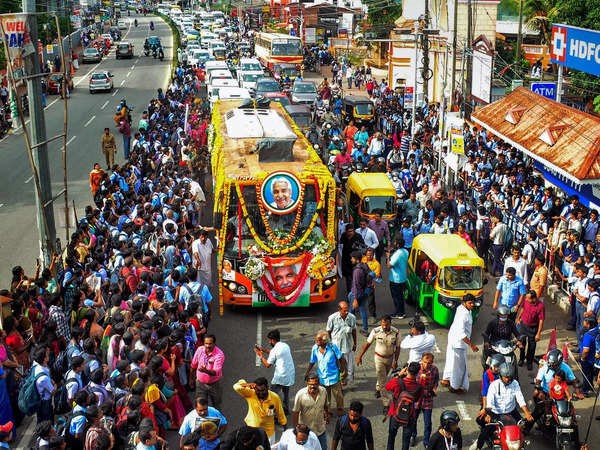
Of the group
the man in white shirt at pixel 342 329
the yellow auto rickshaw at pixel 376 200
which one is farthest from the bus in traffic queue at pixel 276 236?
the yellow auto rickshaw at pixel 376 200

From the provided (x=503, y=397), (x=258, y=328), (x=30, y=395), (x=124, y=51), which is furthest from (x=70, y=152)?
(x=124, y=51)

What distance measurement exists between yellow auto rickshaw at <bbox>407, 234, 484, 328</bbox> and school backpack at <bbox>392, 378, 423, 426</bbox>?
14.2 ft

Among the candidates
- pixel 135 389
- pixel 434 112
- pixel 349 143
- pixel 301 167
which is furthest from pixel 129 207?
pixel 434 112

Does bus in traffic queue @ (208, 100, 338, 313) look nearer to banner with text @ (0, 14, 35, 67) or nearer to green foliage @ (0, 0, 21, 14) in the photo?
banner with text @ (0, 14, 35, 67)

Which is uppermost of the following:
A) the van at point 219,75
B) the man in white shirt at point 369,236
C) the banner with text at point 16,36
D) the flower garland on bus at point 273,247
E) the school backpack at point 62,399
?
the banner with text at point 16,36

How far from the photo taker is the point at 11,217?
23125mm

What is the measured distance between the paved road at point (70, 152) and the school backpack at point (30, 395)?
7.30 meters

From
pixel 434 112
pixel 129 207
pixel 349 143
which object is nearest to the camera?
pixel 129 207

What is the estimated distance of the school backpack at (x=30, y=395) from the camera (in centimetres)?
1002

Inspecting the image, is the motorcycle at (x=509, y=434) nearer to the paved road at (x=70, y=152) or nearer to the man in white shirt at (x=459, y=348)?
the man in white shirt at (x=459, y=348)

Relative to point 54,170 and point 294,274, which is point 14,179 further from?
point 294,274

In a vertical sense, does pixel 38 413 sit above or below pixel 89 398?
below

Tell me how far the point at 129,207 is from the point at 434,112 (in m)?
18.7

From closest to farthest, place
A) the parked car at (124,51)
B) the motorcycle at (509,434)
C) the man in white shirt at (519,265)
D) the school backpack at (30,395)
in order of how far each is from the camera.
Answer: the motorcycle at (509,434) → the school backpack at (30,395) → the man in white shirt at (519,265) → the parked car at (124,51)
